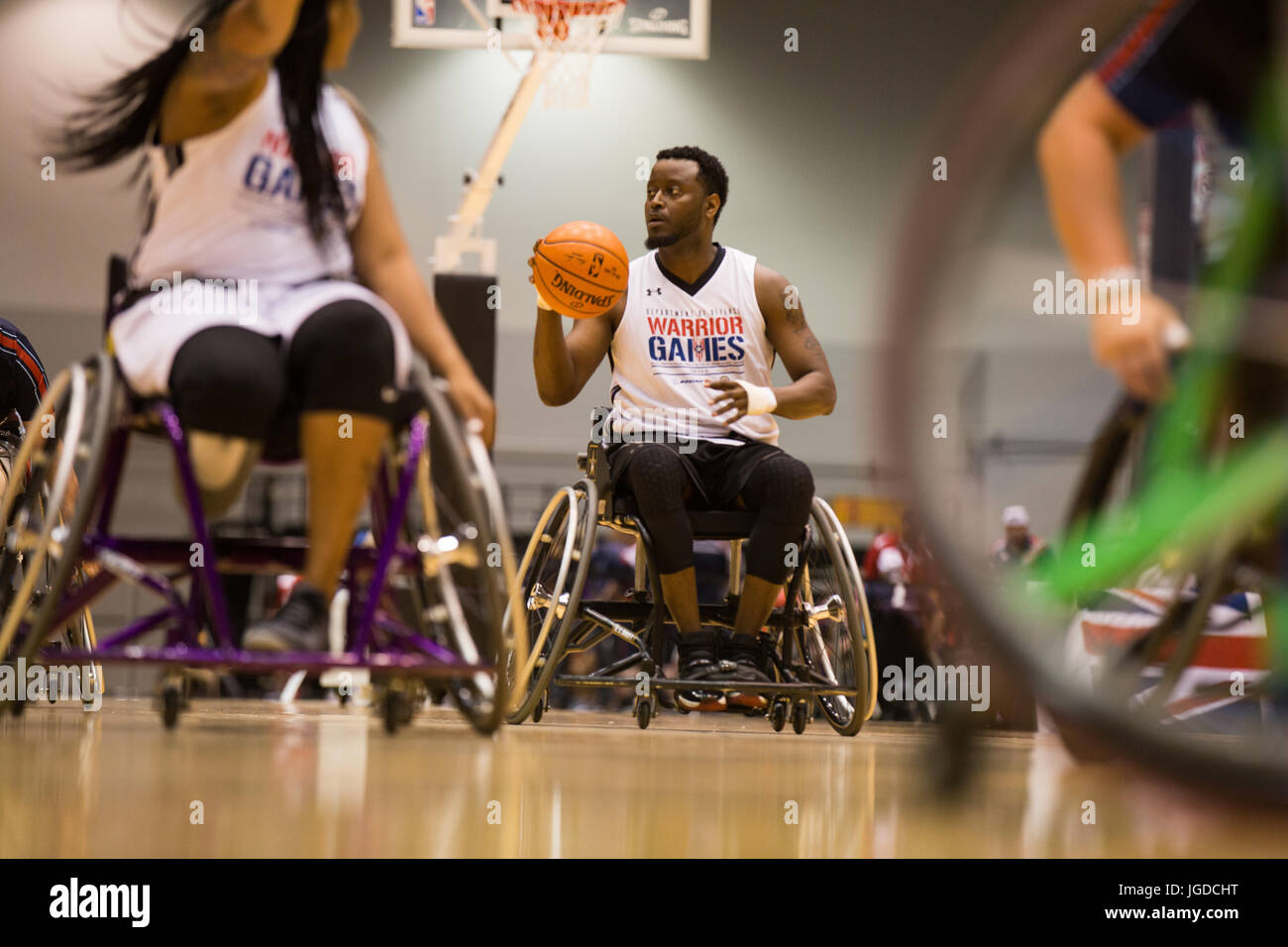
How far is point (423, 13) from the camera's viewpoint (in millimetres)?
6020

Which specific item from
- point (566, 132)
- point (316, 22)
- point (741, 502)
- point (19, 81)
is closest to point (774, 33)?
point (566, 132)

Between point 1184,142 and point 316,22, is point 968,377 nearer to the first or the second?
point 1184,142

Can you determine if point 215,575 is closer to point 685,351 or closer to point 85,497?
point 85,497

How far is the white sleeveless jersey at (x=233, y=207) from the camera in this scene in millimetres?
1541

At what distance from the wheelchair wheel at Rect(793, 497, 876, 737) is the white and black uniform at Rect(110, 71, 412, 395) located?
1.05 m

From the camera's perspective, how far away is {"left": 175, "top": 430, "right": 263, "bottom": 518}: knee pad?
4.80ft

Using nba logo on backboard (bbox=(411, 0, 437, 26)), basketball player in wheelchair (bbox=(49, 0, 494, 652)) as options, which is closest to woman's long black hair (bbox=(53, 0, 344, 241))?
basketball player in wheelchair (bbox=(49, 0, 494, 652))

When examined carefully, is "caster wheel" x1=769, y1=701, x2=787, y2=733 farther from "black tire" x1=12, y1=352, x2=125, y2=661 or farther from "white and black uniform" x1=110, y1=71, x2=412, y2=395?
"black tire" x1=12, y1=352, x2=125, y2=661

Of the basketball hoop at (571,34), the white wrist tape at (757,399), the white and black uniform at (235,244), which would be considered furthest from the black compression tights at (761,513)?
the basketball hoop at (571,34)

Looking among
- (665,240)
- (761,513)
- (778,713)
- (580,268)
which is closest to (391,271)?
(580,268)

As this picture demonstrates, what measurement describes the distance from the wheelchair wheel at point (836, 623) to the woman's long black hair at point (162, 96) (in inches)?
43.1

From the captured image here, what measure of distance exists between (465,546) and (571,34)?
4.85 metres
